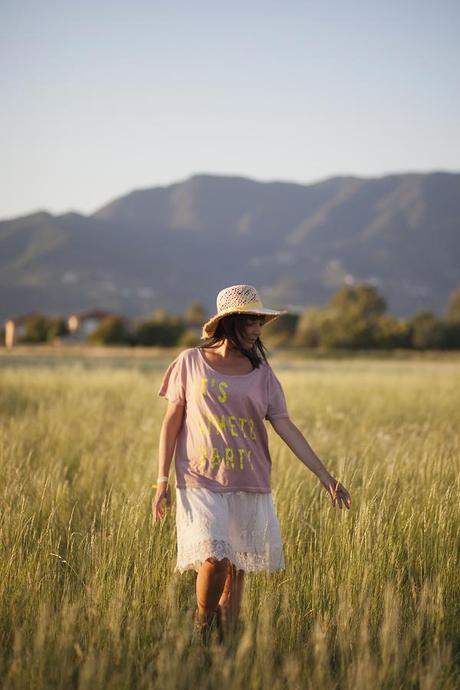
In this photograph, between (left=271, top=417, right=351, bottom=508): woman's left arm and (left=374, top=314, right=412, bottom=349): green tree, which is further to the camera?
(left=374, top=314, right=412, bottom=349): green tree

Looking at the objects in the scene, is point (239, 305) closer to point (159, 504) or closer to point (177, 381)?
point (177, 381)

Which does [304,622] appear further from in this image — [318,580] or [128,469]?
[128,469]

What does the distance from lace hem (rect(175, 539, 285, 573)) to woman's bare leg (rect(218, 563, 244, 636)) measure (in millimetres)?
78

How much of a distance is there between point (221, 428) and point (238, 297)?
0.59 metres

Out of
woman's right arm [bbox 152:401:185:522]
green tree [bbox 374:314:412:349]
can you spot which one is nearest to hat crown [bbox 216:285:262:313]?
woman's right arm [bbox 152:401:185:522]

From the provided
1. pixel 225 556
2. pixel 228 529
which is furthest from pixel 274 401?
pixel 225 556

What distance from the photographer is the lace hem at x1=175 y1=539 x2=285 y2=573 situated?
123 inches

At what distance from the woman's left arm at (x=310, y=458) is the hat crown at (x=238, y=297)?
0.56 meters

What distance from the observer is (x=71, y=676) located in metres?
2.85

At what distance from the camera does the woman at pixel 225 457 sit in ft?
10.6

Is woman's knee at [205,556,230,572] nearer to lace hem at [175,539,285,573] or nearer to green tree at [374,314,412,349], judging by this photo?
lace hem at [175,539,285,573]

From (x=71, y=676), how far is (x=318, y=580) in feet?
4.34

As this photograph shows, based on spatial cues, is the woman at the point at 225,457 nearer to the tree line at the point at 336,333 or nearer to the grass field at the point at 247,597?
the grass field at the point at 247,597

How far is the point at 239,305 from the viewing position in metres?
3.39
